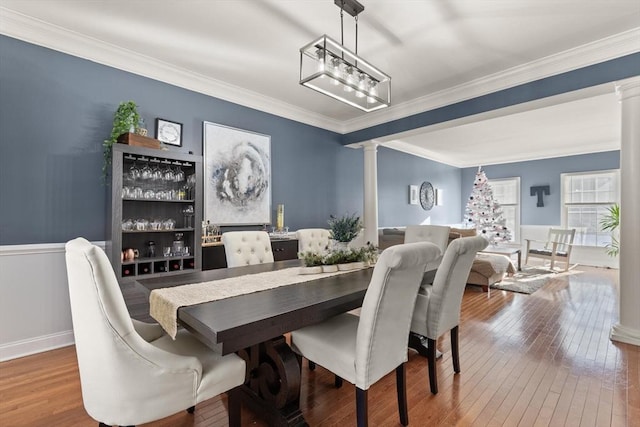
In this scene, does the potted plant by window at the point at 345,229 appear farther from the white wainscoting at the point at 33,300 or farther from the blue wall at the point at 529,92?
the blue wall at the point at 529,92

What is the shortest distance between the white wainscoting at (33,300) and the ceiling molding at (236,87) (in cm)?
178

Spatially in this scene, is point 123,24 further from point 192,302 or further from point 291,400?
point 291,400

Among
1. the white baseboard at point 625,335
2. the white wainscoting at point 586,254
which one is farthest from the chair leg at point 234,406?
Result: the white wainscoting at point 586,254

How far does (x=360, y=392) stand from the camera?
147cm

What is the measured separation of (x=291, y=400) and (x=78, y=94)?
10.4 feet

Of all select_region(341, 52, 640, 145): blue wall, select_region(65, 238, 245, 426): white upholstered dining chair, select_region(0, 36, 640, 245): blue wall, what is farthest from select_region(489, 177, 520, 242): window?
select_region(65, 238, 245, 426): white upholstered dining chair

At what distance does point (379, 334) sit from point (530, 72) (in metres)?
3.41

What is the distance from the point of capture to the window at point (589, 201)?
22.2ft

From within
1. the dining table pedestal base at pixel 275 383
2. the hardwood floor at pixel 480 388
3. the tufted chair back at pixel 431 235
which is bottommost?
the hardwood floor at pixel 480 388

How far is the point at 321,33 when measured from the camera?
107 inches

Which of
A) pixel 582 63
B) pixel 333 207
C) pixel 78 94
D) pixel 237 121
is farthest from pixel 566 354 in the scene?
pixel 78 94

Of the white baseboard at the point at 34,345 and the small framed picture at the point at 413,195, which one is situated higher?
the small framed picture at the point at 413,195

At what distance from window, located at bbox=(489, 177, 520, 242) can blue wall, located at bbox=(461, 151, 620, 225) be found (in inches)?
Answer: 4.3

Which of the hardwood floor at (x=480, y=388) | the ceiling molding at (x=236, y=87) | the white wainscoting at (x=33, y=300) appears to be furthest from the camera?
the ceiling molding at (x=236, y=87)
